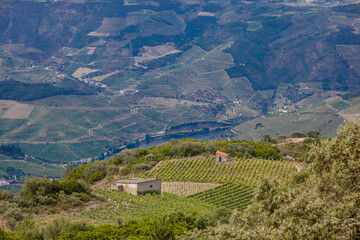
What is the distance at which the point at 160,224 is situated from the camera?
31578 mm

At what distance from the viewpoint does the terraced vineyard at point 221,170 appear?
60.6 m

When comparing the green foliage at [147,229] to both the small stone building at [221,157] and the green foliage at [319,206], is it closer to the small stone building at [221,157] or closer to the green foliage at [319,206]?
the green foliage at [319,206]

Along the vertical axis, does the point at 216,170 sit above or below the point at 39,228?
below

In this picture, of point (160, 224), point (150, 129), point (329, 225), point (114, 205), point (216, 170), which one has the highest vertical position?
point (329, 225)

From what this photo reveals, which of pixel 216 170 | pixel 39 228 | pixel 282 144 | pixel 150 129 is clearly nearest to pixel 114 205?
pixel 39 228

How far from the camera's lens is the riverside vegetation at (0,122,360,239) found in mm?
18969

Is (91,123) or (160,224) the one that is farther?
(91,123)

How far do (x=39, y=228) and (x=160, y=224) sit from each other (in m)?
8.00

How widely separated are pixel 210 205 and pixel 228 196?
→ 4247 mm

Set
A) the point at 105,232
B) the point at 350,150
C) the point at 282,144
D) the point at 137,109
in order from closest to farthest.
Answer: the point at 350,150
the point at 105,232
the point at 282,144
the point at 137,109

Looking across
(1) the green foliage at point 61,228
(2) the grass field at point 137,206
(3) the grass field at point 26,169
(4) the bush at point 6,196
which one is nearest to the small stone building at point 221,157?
(2) the grass field at point 137,206

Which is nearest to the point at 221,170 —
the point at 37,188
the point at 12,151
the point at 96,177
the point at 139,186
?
the point at 139,186

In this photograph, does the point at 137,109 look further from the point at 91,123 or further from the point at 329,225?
the point at 329,225

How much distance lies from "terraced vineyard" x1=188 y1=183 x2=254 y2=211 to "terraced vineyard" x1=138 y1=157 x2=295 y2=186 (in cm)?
218
